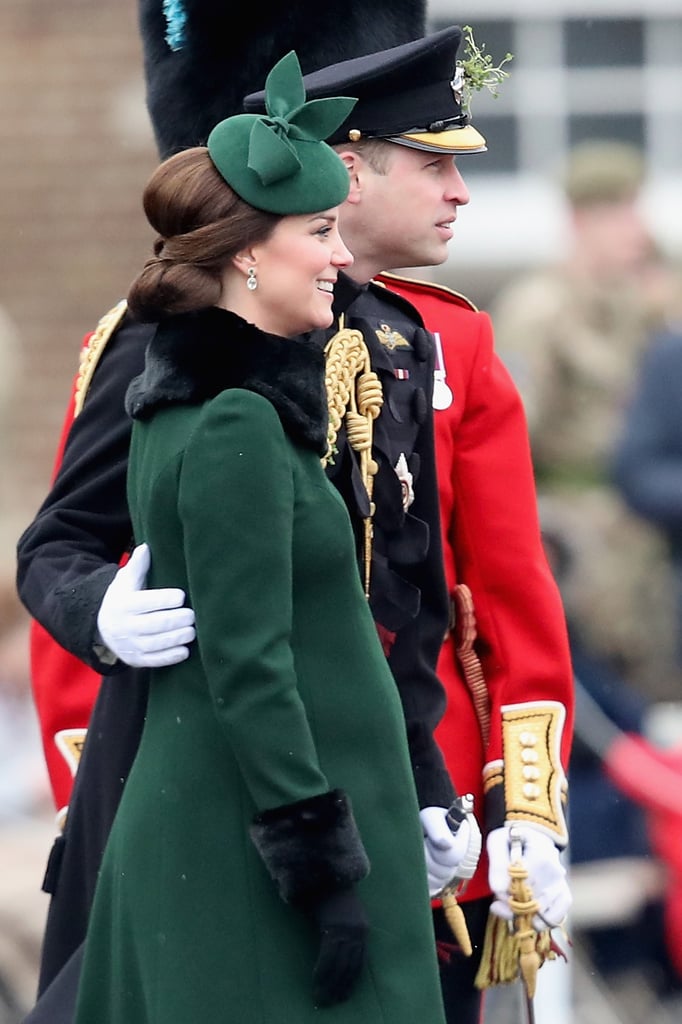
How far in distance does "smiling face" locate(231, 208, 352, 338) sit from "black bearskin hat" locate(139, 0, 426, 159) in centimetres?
68

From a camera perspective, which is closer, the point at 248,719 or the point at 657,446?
the point at 248,719

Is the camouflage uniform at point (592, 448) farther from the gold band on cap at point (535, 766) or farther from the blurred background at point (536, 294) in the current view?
the gold band on cap at point (535, 766)

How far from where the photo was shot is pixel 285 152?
3133 millimetres

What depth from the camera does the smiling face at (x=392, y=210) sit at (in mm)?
3670

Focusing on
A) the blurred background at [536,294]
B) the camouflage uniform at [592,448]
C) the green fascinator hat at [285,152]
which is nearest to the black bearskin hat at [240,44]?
the green fascinator hat at [285,152]

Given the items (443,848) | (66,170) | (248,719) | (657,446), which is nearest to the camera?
(248,719)

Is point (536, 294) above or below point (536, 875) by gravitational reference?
above

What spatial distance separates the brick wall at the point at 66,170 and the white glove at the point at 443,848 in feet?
18.1

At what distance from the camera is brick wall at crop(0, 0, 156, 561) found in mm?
8883

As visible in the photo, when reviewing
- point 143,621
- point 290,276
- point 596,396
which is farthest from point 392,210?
point 596,396

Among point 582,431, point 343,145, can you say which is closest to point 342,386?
point 343,145

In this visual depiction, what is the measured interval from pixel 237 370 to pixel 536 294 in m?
3.98

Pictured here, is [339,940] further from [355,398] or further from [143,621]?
[355,398]

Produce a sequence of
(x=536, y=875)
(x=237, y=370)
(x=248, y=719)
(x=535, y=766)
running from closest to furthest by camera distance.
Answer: (x=248, y=719) < (x=237, y=370) < (x=536, y=875) < (x=535, y=766)
